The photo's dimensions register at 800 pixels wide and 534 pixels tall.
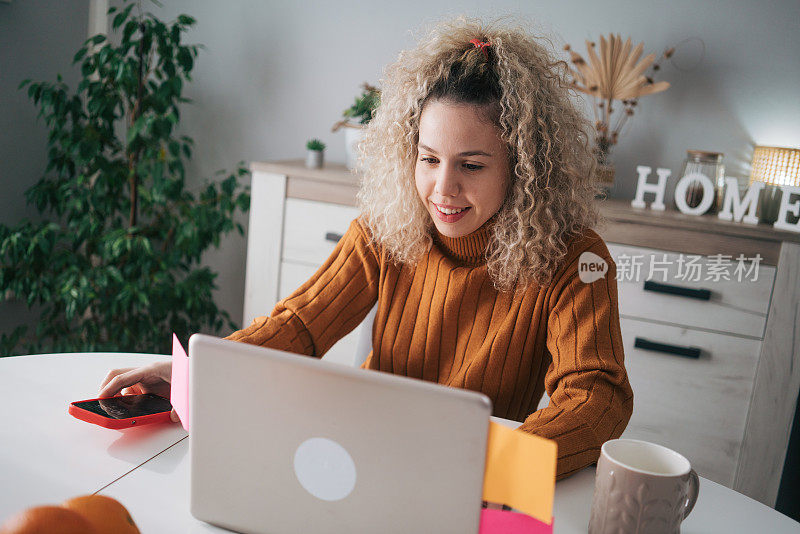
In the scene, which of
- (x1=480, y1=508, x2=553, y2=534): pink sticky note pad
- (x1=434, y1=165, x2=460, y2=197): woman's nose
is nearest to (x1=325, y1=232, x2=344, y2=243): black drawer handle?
(x1=434, y1=165, x2=460, y2=197): woman's nose

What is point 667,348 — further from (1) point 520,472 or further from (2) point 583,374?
(1) point 520,472

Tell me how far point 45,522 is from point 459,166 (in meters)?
0.86

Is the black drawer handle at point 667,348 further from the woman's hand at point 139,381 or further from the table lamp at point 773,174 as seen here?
the woman's hand at point 139,381

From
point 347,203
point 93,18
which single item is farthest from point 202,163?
point 347,203

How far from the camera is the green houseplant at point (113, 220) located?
2328 mm

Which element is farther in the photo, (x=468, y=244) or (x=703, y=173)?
(x=703, y=173)

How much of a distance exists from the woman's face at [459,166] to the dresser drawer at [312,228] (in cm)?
116

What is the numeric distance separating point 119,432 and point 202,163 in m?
2.20

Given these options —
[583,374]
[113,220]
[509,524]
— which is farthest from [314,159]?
[509,524]

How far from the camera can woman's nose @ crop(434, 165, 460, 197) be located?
1185mm

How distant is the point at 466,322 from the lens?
1.30 metres

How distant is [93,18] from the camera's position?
9.27ft

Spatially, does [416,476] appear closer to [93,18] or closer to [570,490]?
[570,490]

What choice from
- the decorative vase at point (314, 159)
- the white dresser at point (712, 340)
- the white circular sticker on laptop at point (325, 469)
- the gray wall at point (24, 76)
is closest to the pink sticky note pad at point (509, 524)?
the white circular sticker on laptop at point (325, 469)
